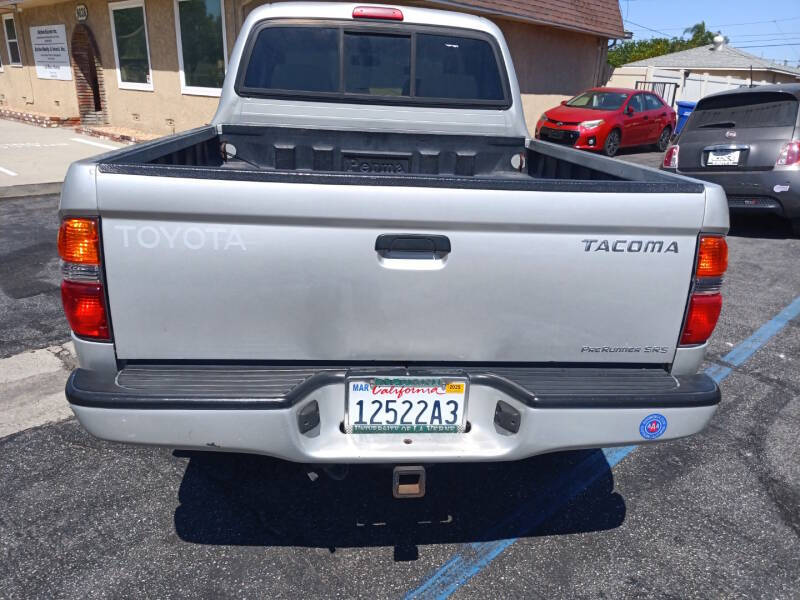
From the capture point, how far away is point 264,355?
2.07 m

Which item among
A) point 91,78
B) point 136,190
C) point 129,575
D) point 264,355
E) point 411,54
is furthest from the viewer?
point 91,78

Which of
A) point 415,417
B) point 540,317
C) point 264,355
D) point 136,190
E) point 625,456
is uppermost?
point 136,190

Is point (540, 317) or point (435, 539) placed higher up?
point (540, 317)

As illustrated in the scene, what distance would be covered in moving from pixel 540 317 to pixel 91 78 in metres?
18.7

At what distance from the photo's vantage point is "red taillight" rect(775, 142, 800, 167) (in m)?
6.71

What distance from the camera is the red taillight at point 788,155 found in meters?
6.71

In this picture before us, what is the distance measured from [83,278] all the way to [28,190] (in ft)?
28.9

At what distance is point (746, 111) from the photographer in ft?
23.9

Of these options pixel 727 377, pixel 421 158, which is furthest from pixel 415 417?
pixel 727 377

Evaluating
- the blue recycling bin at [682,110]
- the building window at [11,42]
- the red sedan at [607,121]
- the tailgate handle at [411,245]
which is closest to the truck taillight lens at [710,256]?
the tailgate handle at [411,245]

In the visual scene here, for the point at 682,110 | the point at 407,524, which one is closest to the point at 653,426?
the point at 407,524

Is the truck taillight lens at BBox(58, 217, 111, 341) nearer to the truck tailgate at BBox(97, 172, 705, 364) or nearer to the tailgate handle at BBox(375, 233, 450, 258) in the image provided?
the truck tailgate at BBox(97, 172, 705, 364)

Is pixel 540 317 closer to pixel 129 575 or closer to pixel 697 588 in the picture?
pixel 697 588

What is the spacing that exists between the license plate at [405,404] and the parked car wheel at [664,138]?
1566 cm
